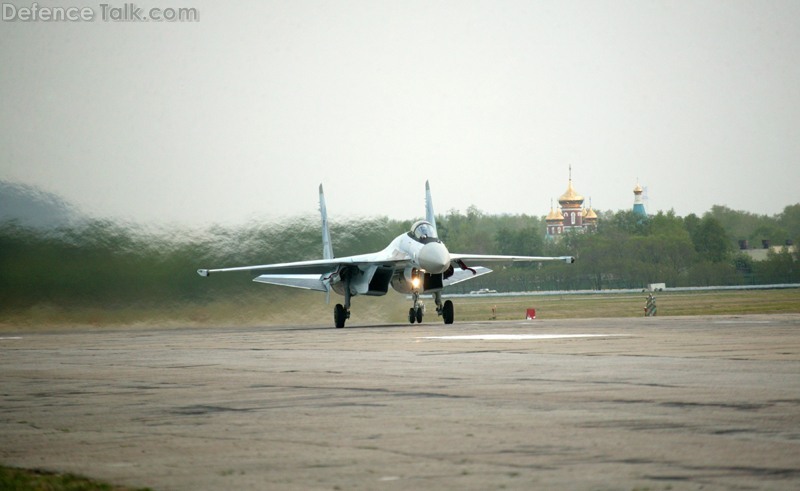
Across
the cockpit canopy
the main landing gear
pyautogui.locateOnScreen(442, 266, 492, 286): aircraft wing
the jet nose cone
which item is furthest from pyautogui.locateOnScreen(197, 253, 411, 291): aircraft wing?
pyautogui.locateOnScreen(442, 266, 492, 286): aircraft wing

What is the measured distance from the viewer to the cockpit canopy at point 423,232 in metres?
34.8

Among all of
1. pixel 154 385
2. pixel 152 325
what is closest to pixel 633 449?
pixel 154 385

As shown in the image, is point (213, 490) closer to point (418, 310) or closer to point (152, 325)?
point (418, 310)

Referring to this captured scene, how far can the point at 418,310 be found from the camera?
1485 inches

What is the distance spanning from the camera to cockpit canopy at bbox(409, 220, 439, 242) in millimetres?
34844

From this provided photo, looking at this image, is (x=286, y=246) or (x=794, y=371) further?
(x=286, y=246)

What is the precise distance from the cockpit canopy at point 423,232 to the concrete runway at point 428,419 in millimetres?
15470

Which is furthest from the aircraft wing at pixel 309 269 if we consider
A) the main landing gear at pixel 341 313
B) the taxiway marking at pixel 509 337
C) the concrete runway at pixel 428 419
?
the concrete runway at pixel 428 419

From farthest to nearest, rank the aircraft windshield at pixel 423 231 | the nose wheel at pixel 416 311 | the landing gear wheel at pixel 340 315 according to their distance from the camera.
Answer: the landing gear wheel at pixel 340 315
the nose wheel at pixel 416 311
the aircraft windshield at pixel 423 231

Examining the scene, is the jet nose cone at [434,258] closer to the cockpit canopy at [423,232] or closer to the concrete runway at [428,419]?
the cockpit canopy at [423,232]

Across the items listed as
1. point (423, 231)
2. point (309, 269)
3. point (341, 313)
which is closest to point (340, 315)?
point (341, 313)

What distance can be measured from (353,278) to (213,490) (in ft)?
105

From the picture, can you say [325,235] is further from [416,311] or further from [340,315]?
[416,311]

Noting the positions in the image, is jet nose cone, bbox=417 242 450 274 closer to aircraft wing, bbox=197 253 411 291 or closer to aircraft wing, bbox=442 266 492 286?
aircraft wing, bbox=197 253 411 291
